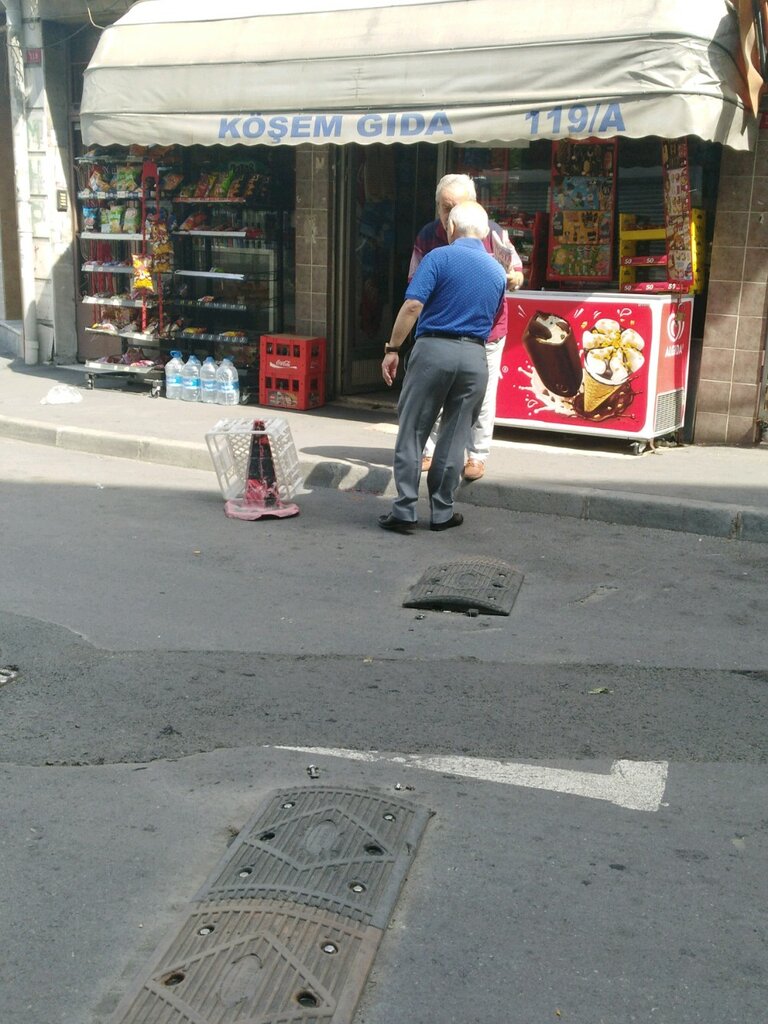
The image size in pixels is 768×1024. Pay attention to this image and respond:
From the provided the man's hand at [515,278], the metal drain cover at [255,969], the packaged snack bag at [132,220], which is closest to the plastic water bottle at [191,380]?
the packaged snack bag at [132,220]

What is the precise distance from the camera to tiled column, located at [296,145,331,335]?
10750 mm

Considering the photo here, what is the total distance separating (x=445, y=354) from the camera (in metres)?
6.77

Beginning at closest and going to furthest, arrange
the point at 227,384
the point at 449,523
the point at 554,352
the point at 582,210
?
the point at 449,523 → the point at 554,352 → the point at 582,210 → the point at 227,384

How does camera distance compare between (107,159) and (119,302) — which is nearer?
(107,159)

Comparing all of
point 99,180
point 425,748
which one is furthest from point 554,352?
point 99,180

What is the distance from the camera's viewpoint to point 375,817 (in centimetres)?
350

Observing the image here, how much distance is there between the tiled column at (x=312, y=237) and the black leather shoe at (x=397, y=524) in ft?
14.0

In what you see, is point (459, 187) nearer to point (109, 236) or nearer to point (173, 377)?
point (173, 377)

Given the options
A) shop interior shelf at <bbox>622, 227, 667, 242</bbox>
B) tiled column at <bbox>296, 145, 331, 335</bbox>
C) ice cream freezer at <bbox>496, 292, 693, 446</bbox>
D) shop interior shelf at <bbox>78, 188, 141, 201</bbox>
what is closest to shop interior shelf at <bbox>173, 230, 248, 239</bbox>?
tiled column at <bbox>296, 145, 331, 335</bbox>

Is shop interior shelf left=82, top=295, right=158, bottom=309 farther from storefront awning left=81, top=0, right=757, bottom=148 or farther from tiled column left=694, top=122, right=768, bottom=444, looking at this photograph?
tiled column left=694, top=122, right=768, bottom=444

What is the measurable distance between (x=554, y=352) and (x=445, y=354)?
2348mm

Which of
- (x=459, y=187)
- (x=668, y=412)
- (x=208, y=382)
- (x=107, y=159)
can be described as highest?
(x=107, y=159)

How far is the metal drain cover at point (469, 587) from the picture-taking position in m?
5.61

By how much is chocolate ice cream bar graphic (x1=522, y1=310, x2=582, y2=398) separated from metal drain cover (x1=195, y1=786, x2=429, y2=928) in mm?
5749
